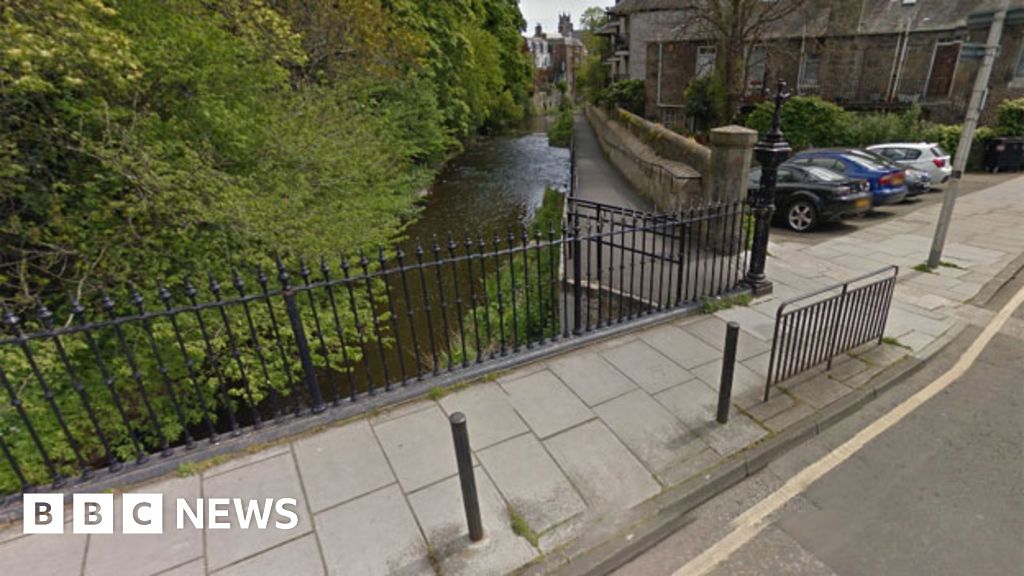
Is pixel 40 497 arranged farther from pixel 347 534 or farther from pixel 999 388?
pixel 999 388

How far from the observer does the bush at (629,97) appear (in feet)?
96.5

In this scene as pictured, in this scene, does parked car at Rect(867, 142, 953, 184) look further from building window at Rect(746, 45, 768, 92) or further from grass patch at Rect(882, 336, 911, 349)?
building window at Rect(746, 45, 768, 92)

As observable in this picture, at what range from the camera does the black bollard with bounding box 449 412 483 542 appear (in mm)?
2336

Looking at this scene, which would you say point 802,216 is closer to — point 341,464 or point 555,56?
point 341,464

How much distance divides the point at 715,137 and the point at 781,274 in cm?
243

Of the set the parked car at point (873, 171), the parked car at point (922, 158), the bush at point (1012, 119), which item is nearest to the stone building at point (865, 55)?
→ the bush at point (1012, 119)

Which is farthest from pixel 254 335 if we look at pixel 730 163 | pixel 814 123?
pixel 814 123

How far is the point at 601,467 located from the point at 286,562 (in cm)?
202

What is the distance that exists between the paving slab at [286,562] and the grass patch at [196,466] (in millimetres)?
941

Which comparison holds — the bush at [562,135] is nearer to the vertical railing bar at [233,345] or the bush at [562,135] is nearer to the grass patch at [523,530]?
the vertical railing bar at [233,345]

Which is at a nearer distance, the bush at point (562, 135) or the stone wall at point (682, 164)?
the stone wall at point (682, 164)

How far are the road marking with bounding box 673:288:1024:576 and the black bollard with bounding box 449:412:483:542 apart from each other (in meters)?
1.17

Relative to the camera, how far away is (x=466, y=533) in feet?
8.74

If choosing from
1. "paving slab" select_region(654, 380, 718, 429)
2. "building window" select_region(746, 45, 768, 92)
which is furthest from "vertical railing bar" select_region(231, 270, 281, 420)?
"building window" select_region(746, 45, 768, 92)
